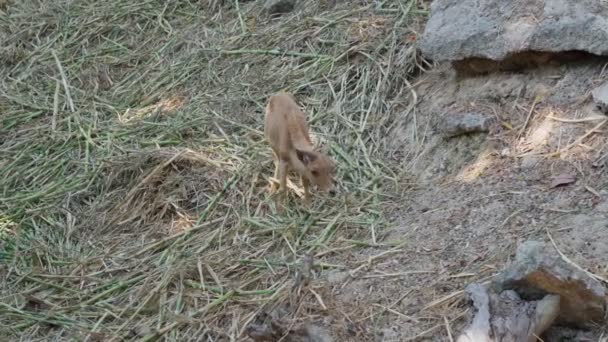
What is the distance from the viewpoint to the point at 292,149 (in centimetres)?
503

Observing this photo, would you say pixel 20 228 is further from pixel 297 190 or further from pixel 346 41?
pixel 346 41

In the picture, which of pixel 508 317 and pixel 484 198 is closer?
pixel 508 317

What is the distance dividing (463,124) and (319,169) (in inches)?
33.9

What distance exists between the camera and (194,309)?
4508 mm

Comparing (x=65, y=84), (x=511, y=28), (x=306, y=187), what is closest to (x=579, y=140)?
(x=511, y=28)

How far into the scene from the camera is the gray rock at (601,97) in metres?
4.81

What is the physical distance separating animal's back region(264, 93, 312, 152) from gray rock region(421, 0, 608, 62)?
0.96 metres

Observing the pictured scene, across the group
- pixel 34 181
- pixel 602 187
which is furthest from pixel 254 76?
pixel 602 187

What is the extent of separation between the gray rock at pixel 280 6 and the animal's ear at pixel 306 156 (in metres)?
2.33

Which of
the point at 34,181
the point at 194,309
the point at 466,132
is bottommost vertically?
the point at 34,181

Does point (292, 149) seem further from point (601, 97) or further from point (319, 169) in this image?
point (601, 97)

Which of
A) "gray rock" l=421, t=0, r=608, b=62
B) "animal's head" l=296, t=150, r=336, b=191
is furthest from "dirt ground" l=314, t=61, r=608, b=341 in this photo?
"animal's head" l=296, t=150, r=336, b=191

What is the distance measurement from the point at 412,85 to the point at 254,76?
1218 millimetres

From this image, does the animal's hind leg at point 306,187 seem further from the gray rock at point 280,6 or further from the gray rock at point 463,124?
the gray rock at point 280,6
